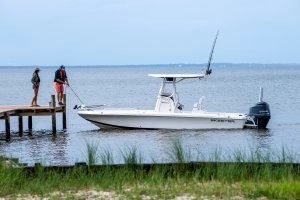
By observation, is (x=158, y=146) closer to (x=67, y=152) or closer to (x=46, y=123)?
(x=67, y=152)

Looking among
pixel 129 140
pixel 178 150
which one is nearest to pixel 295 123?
pixel 129 140

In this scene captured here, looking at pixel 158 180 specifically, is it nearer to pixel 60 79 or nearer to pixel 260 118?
pixel 60 79

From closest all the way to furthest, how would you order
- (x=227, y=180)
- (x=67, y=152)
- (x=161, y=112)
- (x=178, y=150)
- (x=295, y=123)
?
1. (x=227, y=180)
2. (x=178, y=150)
3. (x=67, y=152)
4. (x=161, y=112)
5. (x=295, y=123)

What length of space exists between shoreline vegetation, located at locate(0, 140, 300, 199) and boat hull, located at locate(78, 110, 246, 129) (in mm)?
15342

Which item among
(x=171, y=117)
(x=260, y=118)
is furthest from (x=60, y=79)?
(x=260, y=118)

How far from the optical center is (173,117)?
2833 centimetres

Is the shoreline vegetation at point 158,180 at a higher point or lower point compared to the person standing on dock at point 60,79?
lower

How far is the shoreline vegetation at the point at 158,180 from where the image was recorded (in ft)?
32.9

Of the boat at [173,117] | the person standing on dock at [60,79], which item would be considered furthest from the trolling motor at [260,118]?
the person standing on dock at [60,79]

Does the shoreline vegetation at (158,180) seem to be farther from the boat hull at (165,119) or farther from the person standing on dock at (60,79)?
the person standing on dock at (60,79)

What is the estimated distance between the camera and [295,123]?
35375mm

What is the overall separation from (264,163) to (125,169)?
253cm

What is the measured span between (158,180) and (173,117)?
17.2 meters

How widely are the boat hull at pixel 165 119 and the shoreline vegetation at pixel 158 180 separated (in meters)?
15.3
